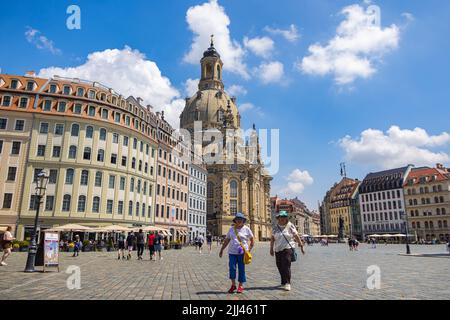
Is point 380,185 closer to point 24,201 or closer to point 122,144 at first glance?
point 122,144

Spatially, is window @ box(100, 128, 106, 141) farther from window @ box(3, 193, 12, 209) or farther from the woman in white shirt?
the woman in white shirt

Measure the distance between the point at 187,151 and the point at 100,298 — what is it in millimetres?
56435

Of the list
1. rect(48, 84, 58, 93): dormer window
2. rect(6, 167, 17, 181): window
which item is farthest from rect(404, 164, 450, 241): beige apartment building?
rect(6, 167, 17, 181): window

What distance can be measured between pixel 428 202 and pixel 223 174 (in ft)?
169

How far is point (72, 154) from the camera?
3894cm

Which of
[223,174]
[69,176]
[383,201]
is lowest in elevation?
[69,176]

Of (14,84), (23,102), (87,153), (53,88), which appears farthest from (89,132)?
(14,84)

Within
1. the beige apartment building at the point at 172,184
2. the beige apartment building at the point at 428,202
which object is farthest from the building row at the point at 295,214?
the beige apartment building at the point at 172,184

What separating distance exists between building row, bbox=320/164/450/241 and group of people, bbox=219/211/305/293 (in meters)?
66.8

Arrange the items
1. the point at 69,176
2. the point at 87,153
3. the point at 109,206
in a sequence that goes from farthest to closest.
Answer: the point at 109,206 → the point at 87,153 → the point at 69,176

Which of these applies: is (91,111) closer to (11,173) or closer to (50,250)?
(11,173)

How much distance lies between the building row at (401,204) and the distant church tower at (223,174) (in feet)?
82.4

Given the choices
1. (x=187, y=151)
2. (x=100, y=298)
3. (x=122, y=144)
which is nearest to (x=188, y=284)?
(x=100, y=298)

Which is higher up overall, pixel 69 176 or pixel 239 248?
pixel 69 176
